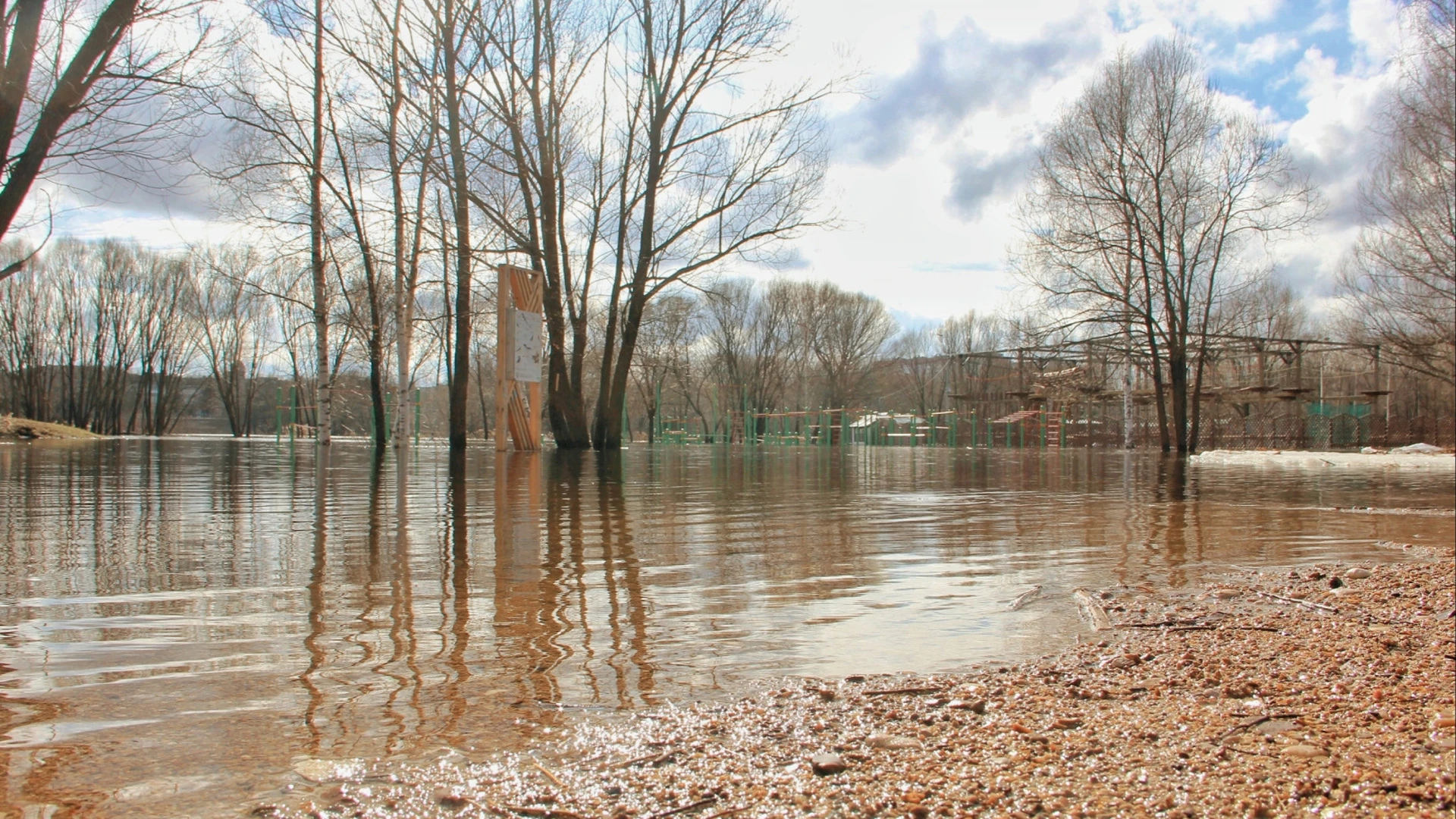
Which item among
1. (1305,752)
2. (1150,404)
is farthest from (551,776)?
(1150,404)

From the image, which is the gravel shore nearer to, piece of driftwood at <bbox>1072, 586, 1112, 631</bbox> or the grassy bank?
piece of driftwood at <bbox>1072, 586, 1112, 631</bbox>

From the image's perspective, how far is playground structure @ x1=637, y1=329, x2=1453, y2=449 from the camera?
31.6 metres

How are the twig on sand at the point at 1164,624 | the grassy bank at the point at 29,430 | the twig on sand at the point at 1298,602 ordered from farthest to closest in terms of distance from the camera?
the grassy bank at the point at 29,430
the twig on sand at the point at 1298,602
the twig on sand at the point at 1164,624

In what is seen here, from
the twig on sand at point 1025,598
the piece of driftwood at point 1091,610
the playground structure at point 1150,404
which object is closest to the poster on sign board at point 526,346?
the twig on sand at point 1025,598

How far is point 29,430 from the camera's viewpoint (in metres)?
24.3

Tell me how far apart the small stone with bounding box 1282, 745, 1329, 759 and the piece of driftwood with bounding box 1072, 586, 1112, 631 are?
35.3 inches

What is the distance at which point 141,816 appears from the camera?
116 centimetres

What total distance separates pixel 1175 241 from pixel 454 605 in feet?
86.7

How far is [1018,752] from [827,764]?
0.32 m

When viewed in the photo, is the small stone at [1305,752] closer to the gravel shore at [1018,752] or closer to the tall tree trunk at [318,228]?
the gravel shore at [1018,752]

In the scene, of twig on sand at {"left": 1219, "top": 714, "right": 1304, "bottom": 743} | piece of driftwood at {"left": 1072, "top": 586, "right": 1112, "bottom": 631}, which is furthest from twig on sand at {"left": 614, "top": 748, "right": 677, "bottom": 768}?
piece of driftwood at {"left": 1072, "top": 586, "right": 1112, "bottom": 631}

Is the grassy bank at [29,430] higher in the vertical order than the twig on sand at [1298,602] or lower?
higher

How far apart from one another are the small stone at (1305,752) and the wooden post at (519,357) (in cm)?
1352

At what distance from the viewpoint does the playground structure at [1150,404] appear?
31578 millimetres
